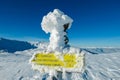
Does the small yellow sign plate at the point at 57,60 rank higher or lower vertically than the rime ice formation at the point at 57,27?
lower

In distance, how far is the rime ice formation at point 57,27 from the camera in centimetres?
859

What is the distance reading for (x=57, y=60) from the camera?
878cm

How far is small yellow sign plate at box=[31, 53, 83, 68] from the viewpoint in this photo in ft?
27.4

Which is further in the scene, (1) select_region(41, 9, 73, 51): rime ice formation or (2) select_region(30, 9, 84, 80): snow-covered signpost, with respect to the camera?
(1) select_region(41, 9, 73, 51): rime ice formation

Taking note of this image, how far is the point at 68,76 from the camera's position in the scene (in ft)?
28.2

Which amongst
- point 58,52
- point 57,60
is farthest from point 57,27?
point 57,60

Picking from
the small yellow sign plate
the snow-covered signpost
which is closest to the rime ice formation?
the snow-covered signpost

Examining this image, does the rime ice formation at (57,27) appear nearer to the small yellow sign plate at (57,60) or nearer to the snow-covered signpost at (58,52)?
the snow-covered signpost at (58,52)

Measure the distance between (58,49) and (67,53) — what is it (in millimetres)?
322

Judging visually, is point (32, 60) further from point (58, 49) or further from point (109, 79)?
point (109, 79)

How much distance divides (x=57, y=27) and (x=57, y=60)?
110 centimetres

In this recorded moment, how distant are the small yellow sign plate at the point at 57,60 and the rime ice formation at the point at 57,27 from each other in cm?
32

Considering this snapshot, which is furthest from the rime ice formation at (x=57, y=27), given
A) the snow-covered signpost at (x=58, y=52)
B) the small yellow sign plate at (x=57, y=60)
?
the small yellow sign plate at (x=57, y=60)

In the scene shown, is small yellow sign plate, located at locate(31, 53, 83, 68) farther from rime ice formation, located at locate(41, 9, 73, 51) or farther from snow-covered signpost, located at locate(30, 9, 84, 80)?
rime ice formation, located at locate(41, 9, 73, 51)
